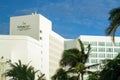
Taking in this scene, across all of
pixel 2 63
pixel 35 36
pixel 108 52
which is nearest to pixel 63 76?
pixel 2 63

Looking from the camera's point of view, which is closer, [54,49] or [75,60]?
[75,60]

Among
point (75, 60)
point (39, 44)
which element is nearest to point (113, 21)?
point (75, 60)

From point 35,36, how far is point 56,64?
25224mm

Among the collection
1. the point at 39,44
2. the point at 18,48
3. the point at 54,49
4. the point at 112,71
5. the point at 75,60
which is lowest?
the point at 112,71

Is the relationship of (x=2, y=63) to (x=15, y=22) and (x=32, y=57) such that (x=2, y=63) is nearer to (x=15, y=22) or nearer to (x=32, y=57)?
(x=32, y=57)

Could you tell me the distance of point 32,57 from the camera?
143500mm

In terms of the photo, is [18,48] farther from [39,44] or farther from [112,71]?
[112,71]

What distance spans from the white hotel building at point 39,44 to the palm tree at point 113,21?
9382 cm

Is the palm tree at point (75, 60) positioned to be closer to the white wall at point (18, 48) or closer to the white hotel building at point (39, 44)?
the white hotel building at point (39, 44)

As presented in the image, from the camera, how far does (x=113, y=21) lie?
3762 cm

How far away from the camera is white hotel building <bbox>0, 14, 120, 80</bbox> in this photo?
5546 inches

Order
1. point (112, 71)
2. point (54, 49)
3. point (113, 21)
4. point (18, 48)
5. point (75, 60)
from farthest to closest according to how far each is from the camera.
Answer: point (54, 49) → point (18, 48) → point (75, 60) → point (112, 71) → point (113, 21)

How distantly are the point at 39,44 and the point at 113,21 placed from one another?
114 meters

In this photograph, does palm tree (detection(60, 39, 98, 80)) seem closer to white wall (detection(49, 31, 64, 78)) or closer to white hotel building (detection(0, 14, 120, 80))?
white hotel building (detection(0, 14, 120, 80))
